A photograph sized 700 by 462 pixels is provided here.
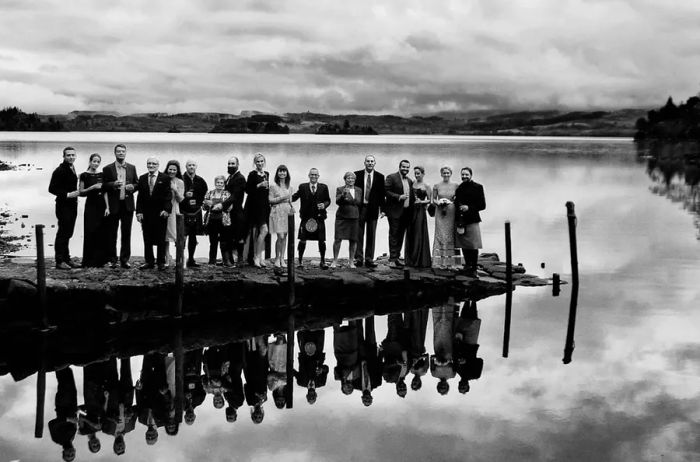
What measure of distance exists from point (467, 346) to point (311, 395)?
4.59 meters

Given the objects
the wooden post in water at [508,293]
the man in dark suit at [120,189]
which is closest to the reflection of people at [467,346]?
the wooden post in water at [508,293]

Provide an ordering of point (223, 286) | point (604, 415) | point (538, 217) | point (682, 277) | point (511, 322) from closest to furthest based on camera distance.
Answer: point (604, 415) → point (223, 286) → point (511, 322) → point (682, 277) → point (538, 217)

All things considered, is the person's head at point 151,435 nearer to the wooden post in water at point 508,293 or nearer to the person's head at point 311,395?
the person's head at point 311,395

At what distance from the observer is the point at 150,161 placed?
17484mm

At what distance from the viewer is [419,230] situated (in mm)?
20188

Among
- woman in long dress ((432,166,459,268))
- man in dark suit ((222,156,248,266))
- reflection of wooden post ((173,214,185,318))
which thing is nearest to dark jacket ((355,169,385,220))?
woman in long dress ((432,166,459,268))

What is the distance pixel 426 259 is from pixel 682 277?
1165cm

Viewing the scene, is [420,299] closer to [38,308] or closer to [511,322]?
[511,322]

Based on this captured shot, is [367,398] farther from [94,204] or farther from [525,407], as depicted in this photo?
[94,204]

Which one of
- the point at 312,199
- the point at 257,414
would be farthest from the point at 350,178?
the point at 257,414

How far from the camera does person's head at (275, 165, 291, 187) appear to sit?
18.2 metres

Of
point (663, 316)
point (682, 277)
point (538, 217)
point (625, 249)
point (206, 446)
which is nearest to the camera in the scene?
point (206, 446)

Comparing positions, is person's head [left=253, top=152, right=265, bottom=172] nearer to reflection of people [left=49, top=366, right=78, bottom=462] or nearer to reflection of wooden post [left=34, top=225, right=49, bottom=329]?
reflection of wooden post [left=34, top=225, right=49, bottom=329]

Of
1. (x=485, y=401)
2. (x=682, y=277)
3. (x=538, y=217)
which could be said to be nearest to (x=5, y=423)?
(x=485, y=401)
